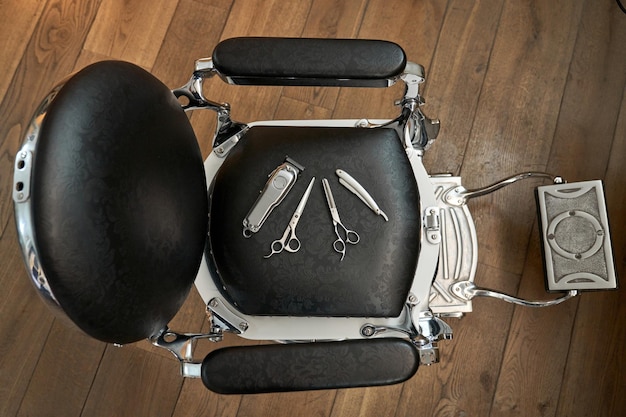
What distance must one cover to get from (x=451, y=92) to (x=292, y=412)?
1040mm

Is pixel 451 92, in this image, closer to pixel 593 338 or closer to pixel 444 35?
pixel 444 35

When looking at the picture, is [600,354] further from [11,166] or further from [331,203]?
[11,166]

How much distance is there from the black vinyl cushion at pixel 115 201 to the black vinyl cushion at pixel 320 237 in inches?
6.6

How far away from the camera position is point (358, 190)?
1097mm

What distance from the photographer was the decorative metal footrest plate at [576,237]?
4.72 feet

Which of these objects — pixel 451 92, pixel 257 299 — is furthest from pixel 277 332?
pixel 451 92

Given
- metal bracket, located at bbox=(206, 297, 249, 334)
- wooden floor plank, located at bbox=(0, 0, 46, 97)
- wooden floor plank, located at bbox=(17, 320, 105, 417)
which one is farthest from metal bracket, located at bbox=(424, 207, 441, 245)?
wooden floor plank, located at bbox=(0, 0, 46, 97)

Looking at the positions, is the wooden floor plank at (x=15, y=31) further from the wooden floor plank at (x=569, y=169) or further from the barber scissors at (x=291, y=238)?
the wooden floor plank at (x=569, y=169)

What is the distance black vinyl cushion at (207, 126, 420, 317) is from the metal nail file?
0.01 meters

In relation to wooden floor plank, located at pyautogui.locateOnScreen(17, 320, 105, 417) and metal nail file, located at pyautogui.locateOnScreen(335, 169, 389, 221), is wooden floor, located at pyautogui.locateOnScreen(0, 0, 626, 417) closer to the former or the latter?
wooden floor plank, located at pyautogui.locateOnScreen(17, 320, 105, 417)

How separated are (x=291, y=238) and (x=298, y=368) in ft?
0.91

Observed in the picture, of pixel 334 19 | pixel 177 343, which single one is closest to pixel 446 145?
pixel 334 19

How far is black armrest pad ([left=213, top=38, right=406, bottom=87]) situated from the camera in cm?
101

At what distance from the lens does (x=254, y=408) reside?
154 cm
